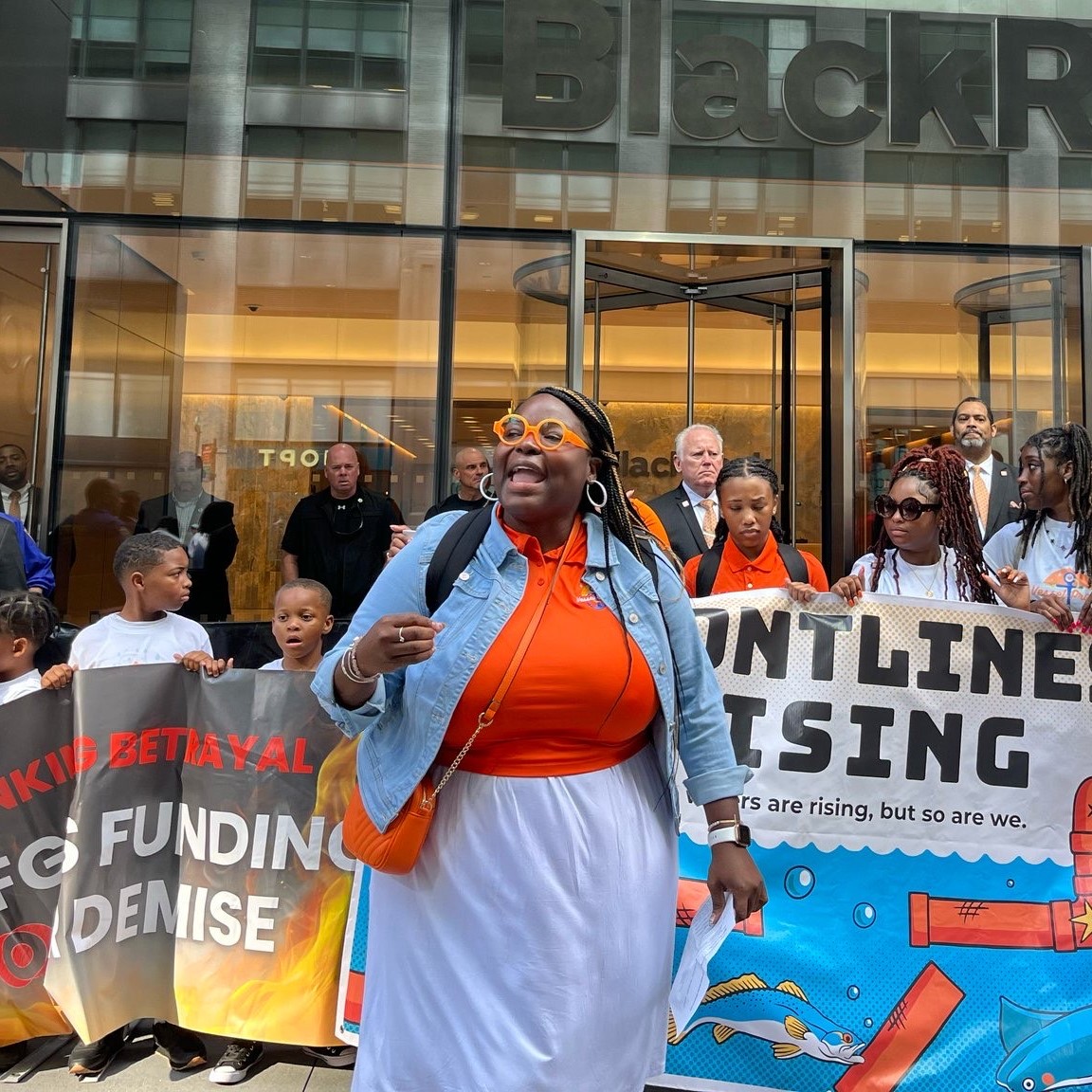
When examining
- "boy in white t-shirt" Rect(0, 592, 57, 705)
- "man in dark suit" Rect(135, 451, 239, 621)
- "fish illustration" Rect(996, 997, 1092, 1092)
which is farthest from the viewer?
"man in dark suit" Rect(135, 451, 239, 621)

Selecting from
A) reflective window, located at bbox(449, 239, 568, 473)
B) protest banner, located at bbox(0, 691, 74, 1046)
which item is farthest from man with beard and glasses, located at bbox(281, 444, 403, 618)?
protest banner, located at bbox(0, 691, 74, 1046)

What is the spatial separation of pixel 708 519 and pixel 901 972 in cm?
297

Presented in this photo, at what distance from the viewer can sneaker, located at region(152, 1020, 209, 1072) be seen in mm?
4121

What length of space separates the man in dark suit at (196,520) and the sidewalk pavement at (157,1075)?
188 inches

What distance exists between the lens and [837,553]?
897cm

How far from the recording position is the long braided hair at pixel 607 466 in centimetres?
269

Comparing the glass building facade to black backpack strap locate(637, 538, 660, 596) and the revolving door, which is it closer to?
the revolving door

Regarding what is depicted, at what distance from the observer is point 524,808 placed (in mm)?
2467

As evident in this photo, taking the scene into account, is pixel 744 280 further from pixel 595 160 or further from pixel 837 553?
pixel 837 553

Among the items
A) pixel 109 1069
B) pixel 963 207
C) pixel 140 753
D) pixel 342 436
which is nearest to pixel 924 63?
pixel 963 207

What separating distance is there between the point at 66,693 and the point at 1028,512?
3783 mm

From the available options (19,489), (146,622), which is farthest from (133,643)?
(19,489)

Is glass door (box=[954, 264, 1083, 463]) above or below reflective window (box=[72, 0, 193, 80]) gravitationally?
below

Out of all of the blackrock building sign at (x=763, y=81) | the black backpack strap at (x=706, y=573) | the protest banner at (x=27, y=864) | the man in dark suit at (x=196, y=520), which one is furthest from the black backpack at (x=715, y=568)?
the blackrock building sign at (x=763, y=81)
